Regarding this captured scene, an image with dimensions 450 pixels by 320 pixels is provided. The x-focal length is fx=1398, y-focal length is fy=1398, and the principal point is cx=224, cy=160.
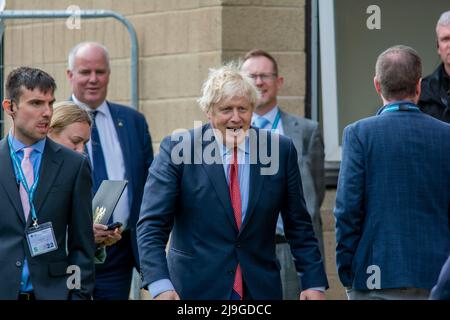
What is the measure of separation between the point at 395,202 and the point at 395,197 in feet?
0.09

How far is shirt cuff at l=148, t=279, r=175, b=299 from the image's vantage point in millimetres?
7172

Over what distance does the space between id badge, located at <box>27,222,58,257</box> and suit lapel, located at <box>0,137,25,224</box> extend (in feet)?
0.28

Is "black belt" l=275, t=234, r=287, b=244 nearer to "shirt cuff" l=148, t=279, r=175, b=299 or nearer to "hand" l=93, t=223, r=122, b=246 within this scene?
"hand" l=93, t=223, r=122, b=246

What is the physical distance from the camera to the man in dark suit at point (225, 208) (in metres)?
7.34

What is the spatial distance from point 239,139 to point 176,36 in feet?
13.0

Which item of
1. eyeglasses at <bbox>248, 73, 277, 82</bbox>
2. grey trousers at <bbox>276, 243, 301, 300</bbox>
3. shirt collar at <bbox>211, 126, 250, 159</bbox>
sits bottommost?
grey trousers at <bbox>276, 243, 301, 300</bbox>

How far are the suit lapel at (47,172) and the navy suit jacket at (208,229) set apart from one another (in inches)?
20.2

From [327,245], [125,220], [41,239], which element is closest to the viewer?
[41,239]

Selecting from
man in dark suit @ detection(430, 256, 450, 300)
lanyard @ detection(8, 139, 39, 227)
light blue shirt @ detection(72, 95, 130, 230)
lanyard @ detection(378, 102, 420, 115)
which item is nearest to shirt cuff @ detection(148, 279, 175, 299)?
lanyard @ detection(8, 139, 39, 227)

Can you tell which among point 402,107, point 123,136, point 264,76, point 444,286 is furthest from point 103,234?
point 444,286

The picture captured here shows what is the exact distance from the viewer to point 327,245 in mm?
11156

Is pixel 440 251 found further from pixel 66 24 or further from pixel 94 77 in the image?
pixel 66 24

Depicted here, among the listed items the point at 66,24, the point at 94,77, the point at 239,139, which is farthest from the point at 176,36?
the point at 239,139

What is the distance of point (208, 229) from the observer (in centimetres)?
737
